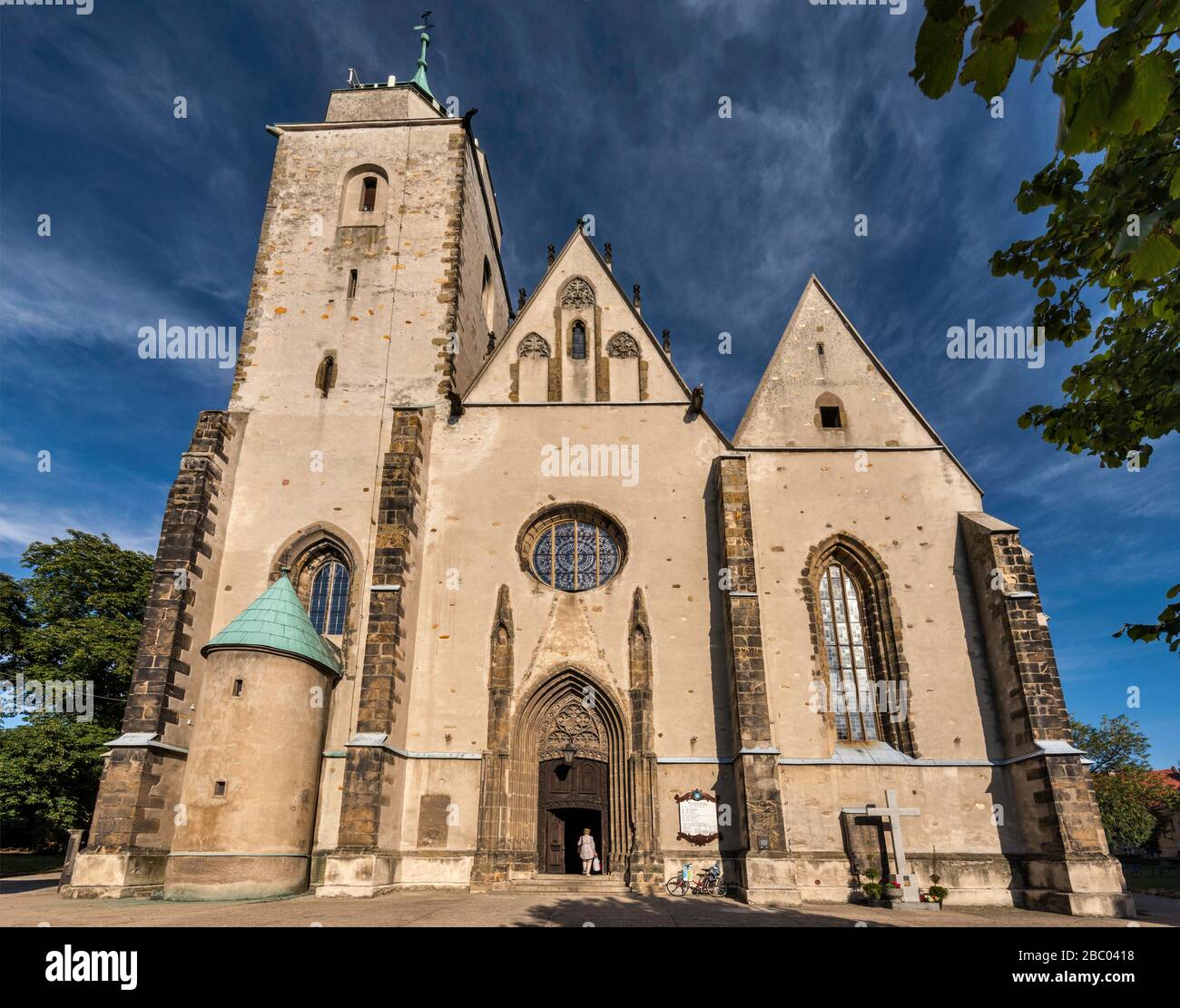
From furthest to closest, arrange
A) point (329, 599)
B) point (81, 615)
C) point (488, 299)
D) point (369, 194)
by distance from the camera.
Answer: point (81, 615), point (488, 299), point (369, 194), point (329, 599)

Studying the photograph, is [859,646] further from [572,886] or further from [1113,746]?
[1113,746]

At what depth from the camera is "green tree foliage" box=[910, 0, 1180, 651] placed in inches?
105

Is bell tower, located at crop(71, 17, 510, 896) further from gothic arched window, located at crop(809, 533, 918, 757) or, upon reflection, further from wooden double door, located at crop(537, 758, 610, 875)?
gothic arched window, located at crop(809, 533, 918, 757)

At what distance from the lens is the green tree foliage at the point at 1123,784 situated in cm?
4034

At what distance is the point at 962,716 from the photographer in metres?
15.5

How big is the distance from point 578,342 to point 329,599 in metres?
9.14

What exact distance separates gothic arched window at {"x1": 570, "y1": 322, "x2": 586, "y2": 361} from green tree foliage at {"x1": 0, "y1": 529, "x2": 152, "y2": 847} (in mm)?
19717

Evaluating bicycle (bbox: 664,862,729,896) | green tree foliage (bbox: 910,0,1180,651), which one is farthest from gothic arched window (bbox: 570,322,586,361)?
green tree foliage (bbox: 910,0,1180,651)

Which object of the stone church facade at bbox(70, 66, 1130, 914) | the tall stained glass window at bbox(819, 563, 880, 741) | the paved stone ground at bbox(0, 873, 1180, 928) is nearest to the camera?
the paved stone ground at bbox(0, 873, 1180, 928)

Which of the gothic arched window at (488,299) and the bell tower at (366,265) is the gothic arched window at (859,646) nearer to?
the bell tower at (366,265)

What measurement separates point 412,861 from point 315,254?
634 inches

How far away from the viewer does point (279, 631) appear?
1469cm

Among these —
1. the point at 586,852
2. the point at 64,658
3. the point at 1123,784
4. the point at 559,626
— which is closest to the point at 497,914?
the point at 586,852

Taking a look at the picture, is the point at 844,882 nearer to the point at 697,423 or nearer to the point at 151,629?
the point at 697,423
